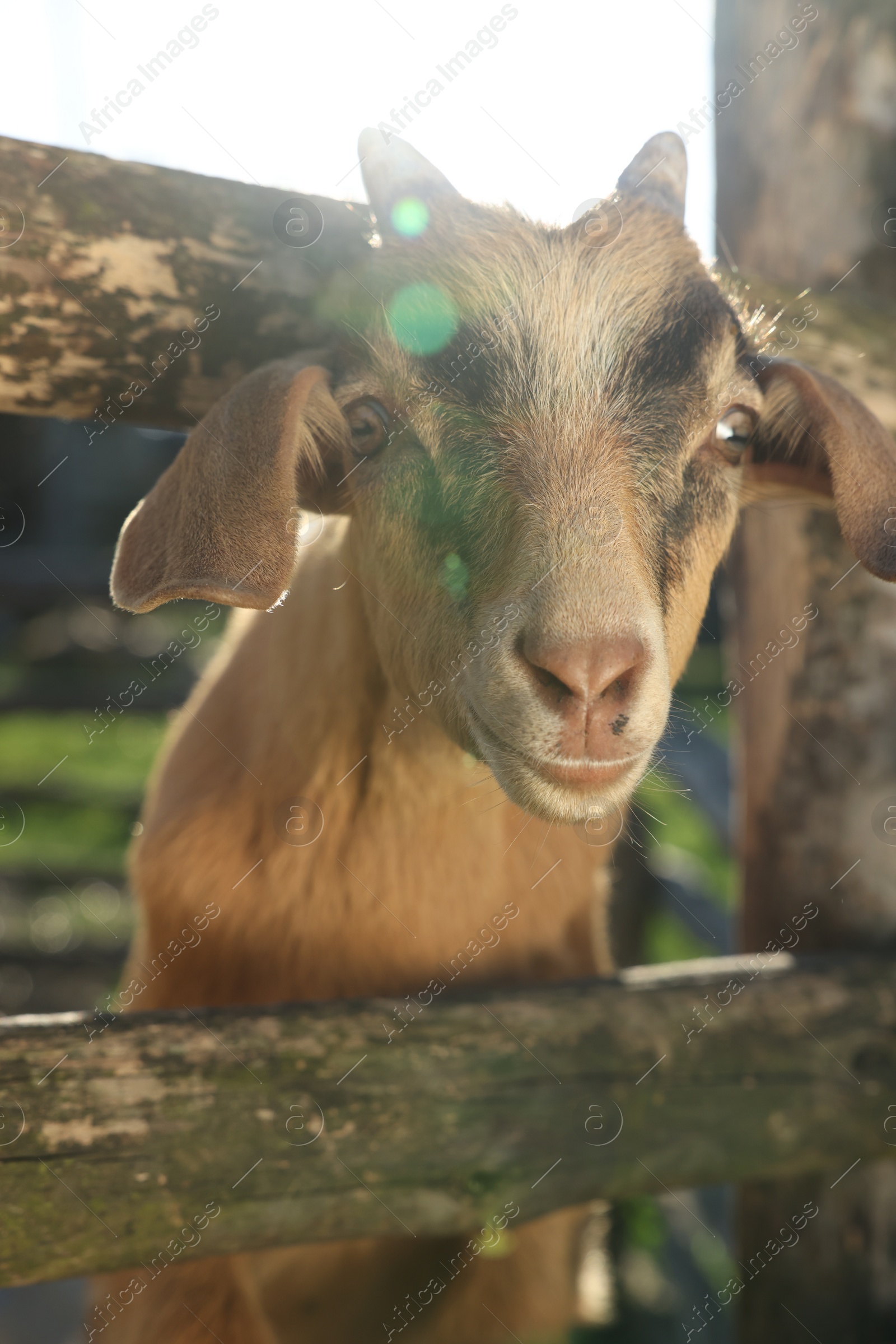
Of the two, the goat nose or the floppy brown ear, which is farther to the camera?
the floppy brown ear

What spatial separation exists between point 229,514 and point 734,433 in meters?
0.94

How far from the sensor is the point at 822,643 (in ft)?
7.54

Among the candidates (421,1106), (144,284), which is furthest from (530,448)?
(421,1106)

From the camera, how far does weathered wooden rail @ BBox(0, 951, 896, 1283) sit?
1.34 meters

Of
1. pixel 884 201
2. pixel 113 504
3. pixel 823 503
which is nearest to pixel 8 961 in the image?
pixel 823 503

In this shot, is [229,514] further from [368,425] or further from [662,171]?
[662,171]

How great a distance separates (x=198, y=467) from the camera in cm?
146

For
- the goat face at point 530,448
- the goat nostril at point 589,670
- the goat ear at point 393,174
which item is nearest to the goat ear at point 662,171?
the goat face at point 530,448

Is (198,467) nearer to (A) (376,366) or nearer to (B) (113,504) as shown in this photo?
(A) (376,366)

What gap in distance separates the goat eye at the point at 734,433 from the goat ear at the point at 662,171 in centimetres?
47

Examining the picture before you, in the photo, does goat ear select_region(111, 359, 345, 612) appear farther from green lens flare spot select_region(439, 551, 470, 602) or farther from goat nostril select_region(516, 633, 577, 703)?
goat nostril select_region(516, 633, 577, 703)

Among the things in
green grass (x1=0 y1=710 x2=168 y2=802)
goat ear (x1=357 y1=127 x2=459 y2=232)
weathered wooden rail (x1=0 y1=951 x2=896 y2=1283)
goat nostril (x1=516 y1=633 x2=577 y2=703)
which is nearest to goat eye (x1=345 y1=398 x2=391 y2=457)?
goat ear (x1=357 y1=127 x2=459 y2=232)

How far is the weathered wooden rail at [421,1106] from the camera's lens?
1345mm

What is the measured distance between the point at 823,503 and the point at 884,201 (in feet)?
3.01
